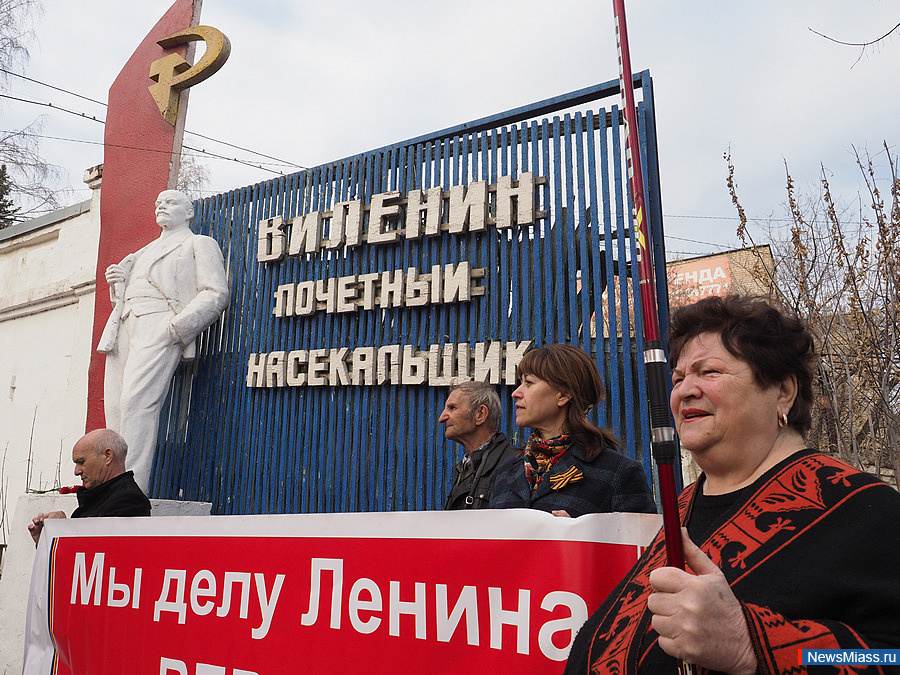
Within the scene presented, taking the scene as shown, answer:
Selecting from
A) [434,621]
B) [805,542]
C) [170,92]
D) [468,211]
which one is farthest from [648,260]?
[170,92]

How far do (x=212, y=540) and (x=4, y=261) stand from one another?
963 centimetres

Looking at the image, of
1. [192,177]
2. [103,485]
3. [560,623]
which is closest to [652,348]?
[560,623]

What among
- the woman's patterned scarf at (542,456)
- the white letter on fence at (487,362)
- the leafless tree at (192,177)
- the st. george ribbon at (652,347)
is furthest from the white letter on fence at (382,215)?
the leafless tree at (192,177)

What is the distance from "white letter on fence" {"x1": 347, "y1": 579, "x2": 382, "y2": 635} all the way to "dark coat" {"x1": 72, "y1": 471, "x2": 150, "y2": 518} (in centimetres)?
196

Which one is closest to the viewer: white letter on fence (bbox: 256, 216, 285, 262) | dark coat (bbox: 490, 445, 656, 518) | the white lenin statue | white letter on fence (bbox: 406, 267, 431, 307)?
dark coat (bbox: 490, 445, 656, 518)

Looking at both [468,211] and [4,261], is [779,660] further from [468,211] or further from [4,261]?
[4,261]

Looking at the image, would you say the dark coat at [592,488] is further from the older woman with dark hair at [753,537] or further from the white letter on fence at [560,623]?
the older woman with dark hair at [753,537]

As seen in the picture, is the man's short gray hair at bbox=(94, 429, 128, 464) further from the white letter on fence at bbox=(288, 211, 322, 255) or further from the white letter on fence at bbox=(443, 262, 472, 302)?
the white letter on fence at bbox=(288, 211, 322, 255)

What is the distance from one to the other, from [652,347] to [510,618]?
1074 mm

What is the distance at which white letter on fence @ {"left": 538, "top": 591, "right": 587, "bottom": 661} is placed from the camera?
5.92ft

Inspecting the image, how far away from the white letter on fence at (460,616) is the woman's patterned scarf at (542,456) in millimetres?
589

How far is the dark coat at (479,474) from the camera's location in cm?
344

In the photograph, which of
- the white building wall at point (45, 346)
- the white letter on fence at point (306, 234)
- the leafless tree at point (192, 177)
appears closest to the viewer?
the white letter on fence at point (306, 234)

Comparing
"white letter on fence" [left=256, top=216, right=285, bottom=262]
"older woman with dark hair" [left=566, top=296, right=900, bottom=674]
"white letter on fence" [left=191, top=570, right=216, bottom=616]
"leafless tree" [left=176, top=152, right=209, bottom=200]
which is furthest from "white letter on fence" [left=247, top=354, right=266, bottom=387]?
"leafless tree" [left=176, top=152, right=209, bottom=200]
